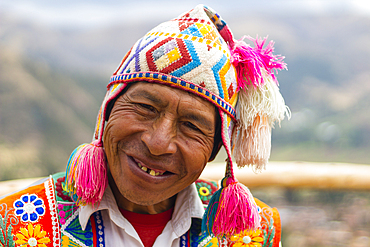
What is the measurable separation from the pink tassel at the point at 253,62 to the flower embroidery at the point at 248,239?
78 cm

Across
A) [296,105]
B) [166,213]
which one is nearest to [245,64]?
[166,213]

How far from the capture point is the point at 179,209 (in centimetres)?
179

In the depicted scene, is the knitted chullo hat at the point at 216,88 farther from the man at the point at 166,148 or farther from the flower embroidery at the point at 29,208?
the flower embroidery at the point at 29,208

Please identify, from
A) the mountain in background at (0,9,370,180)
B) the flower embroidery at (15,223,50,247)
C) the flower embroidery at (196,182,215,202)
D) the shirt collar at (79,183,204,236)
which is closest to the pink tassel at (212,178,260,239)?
the shirt collar at (79,183,204,236)

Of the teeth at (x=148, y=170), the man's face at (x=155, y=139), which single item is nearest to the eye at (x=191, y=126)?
the man's face at (x=155, y=139)

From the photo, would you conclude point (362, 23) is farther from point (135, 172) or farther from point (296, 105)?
point (135, 172)

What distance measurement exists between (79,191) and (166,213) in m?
0.48

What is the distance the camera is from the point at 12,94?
4.86 m

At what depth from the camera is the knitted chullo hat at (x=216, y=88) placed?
1518 millimetres

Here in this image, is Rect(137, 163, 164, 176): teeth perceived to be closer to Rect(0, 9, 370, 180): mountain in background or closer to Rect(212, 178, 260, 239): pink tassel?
Rect(212, 178, 260, 239): pink tassel

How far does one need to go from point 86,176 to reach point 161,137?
1.29 feet

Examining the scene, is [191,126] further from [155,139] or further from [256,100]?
[256,100]

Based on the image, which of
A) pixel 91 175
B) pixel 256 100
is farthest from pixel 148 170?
pixel 256 100

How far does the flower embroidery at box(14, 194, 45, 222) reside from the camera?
5.12ft
